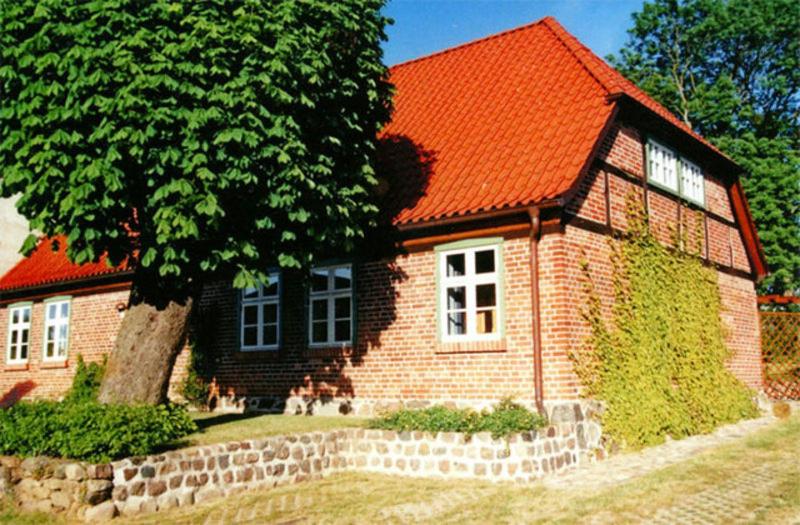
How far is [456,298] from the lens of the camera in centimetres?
1229

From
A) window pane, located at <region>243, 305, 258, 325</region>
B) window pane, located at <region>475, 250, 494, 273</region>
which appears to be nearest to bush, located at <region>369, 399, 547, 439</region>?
window pane, located at <region>475, 250, 494, 273</region>

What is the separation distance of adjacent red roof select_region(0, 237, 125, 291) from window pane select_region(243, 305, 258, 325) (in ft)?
12.5

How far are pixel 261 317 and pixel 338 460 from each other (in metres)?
4.93

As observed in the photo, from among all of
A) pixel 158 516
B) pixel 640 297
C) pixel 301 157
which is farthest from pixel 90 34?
pixel 640 297

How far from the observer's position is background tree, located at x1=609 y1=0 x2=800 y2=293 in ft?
86.5

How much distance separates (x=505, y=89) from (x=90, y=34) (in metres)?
8.29

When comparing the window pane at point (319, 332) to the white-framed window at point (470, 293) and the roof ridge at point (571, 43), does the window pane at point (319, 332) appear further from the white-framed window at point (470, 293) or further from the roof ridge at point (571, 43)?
the roof ridge at point (571, 43)

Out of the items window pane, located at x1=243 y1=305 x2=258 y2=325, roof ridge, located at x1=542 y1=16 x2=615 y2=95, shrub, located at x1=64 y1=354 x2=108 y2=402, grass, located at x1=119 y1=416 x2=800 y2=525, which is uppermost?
roof ridge, located at x1=542 y1=16 x2=615 y2=95

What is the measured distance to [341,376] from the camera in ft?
43.7

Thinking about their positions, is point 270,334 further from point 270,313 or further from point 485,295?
point 485,295

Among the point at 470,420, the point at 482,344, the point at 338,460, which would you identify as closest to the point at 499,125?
the point at 482,344

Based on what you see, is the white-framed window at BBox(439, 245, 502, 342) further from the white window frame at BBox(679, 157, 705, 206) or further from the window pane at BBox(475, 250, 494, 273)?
the white window frame at BBox(679, 157, 705, 206)

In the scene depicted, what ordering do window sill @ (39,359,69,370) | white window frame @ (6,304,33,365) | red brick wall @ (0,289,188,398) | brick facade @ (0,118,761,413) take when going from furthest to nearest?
white window frame @ (6,304,33,365)
window sill @ (39,359,69,370)
red brick wall @ (0,289,188,398)
brick facade @ (0,118,761,413)

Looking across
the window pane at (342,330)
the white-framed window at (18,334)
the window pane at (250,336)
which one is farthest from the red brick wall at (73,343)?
the window pane at (342,330)
